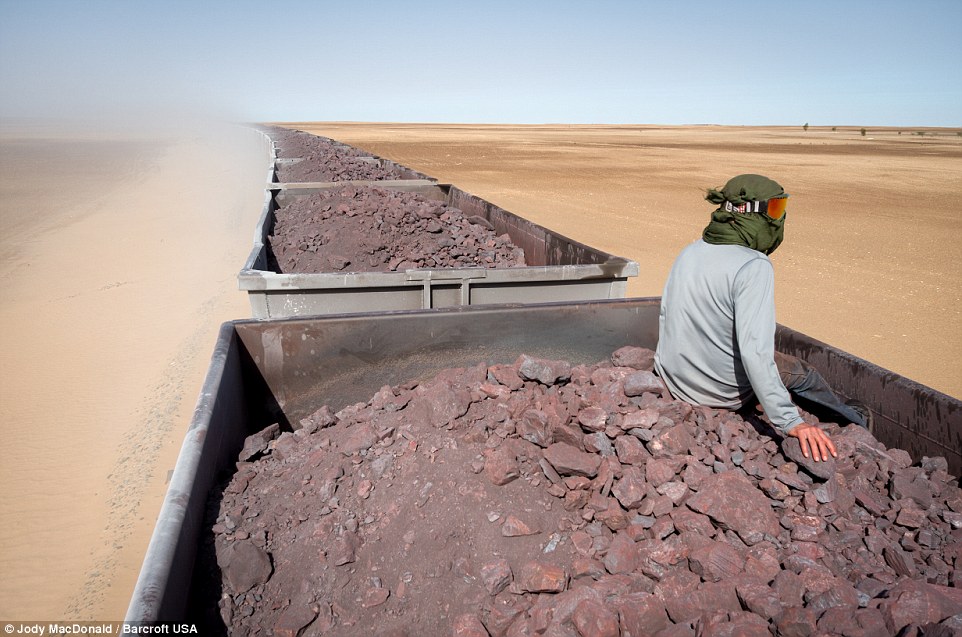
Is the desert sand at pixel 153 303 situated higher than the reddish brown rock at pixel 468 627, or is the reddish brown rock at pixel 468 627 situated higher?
the reddish brown rock at pixel 468 627

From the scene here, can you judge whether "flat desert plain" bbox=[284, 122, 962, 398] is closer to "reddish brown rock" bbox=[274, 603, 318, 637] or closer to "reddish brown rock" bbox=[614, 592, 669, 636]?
"reddish brown rock" bbox=[614, 592, 669, 636]

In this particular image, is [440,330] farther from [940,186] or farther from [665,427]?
[940,186]

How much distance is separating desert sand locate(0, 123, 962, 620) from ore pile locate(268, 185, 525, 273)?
1668 millimetres

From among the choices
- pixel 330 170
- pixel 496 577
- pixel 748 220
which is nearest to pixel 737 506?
pixel 496 577

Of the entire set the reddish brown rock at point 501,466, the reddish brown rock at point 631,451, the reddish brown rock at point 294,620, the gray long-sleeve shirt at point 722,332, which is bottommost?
the reddish brown rock at point 294,620

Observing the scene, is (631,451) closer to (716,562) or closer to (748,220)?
(716,562)

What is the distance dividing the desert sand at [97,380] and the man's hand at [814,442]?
3.49 meters

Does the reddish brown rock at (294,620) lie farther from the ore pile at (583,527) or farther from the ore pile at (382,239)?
the ore pile at (382,239)

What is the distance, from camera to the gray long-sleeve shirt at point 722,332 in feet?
8.66

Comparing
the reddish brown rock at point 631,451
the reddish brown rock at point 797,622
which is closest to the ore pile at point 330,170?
the reddish brown rock at point 631,451

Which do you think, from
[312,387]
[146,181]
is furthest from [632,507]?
[146,181]

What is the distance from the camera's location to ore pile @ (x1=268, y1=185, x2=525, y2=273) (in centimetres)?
568

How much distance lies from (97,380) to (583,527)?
18.2ft

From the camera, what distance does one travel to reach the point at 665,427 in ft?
9.13
